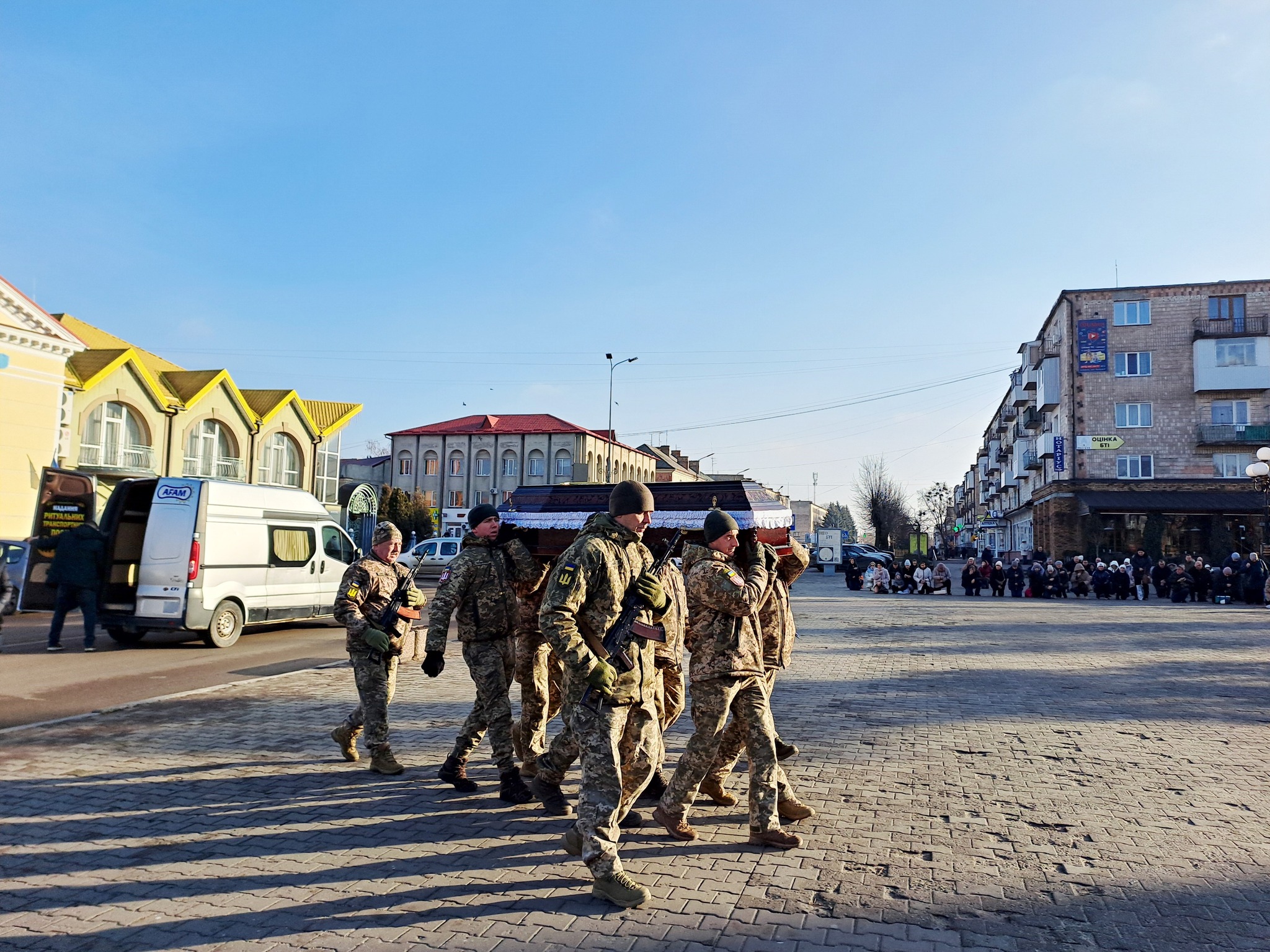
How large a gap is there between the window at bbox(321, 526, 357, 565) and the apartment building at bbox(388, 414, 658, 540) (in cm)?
5241

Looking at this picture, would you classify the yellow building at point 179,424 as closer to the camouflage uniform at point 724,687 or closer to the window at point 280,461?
the window at point 280,461

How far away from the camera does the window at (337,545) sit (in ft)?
51.8

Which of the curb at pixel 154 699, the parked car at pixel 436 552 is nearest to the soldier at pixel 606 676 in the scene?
the curb at pixel 154 699

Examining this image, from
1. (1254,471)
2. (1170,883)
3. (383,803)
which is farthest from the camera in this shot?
(1254,471)

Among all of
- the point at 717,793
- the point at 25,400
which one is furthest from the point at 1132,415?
the point at 25,400

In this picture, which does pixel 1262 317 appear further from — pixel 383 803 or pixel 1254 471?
pixel 383 803

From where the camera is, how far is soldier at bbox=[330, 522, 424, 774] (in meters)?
6.27

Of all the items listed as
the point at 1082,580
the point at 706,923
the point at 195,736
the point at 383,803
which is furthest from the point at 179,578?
the point at 1082,580

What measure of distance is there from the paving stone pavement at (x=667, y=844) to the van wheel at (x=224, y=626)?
14.3ft

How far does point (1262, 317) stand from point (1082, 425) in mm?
9723

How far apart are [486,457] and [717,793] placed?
223ft

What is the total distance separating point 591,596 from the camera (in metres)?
4.52

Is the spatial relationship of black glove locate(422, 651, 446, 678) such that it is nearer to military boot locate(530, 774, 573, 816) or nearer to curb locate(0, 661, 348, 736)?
military boot locate(530, 774, 573, 816)

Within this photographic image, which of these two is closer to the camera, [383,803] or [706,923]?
[706,923]
